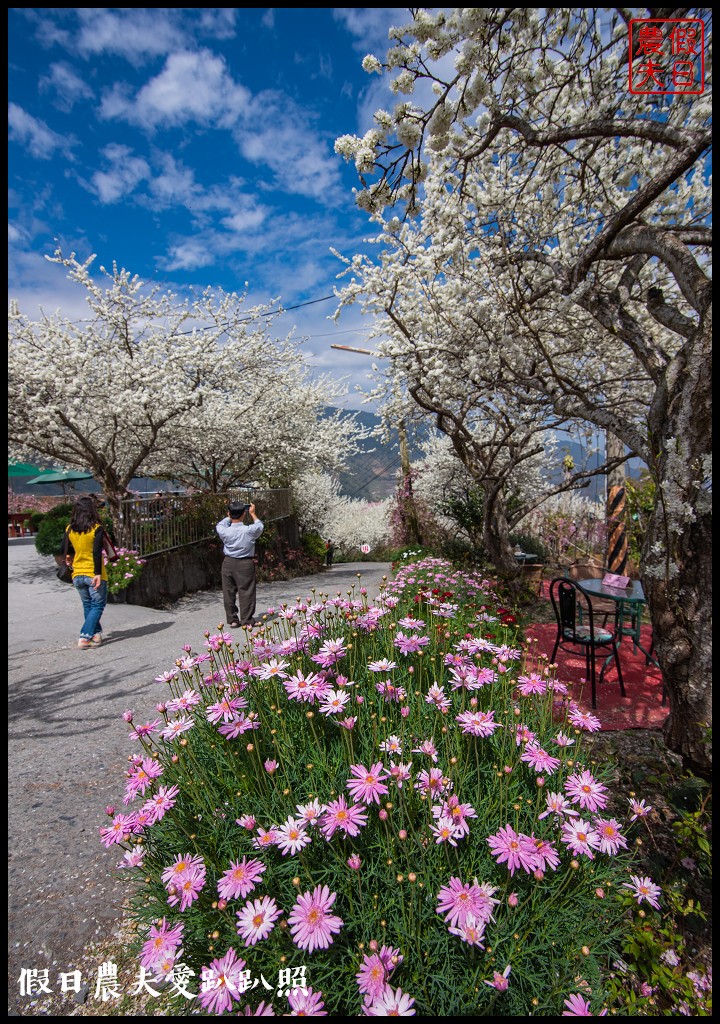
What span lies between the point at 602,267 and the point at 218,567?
982cm

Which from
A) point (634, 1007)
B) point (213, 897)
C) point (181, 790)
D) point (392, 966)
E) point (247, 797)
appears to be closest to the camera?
point (392, 966)

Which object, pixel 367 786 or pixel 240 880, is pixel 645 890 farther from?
pixel 240 880

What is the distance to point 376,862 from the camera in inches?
62.4

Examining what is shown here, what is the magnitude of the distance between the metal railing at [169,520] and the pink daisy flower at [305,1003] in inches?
349

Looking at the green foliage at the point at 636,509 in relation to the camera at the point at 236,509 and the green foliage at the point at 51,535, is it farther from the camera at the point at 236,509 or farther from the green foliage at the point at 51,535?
the green foliage at the point at 51,535

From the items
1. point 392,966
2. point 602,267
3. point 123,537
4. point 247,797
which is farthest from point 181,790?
point 123,537

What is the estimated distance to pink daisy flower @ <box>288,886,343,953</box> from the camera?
4.31ft

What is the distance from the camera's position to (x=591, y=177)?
546cm

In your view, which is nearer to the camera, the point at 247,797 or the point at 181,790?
the point at 247,797

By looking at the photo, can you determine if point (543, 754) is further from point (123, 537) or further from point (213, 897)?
point (123, 537)

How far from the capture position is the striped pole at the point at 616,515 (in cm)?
996

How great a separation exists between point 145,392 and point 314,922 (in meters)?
9.29

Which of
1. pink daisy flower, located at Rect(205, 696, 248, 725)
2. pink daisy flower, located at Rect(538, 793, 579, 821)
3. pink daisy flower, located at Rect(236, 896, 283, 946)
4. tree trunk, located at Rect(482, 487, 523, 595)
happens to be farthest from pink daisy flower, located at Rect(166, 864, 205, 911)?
tree trunk, located at Rect(482, 487, 523, 595)

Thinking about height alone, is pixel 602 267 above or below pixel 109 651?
above
